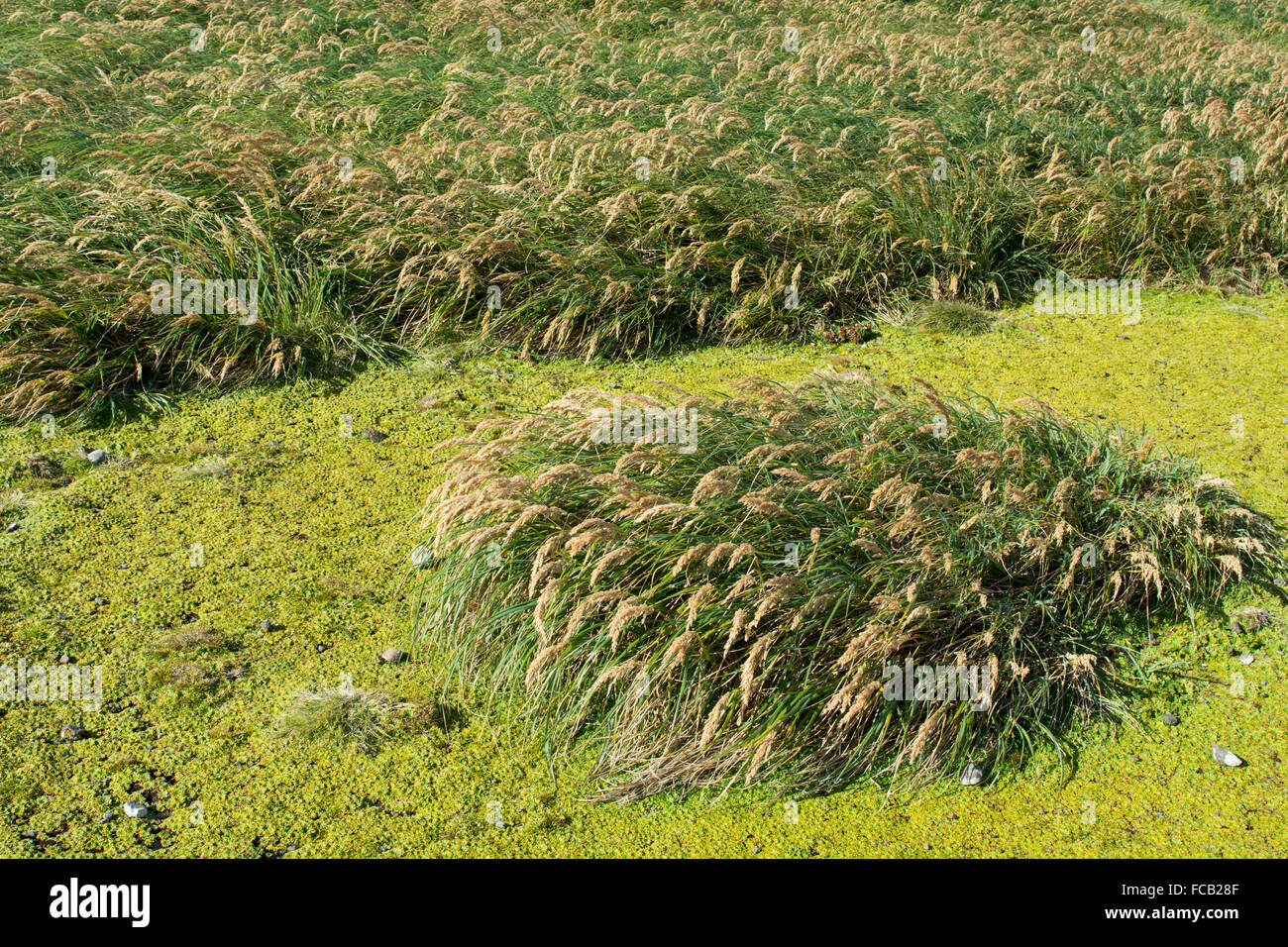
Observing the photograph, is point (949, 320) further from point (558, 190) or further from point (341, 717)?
point (341, 717)

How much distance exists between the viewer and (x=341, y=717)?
4.41 m

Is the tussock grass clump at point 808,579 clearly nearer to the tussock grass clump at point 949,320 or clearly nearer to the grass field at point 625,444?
the grass field at point 625,444

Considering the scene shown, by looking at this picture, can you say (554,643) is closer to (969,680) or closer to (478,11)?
(969,680)

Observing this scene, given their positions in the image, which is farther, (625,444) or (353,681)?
(625,444)

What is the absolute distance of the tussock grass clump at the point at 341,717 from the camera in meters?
4.34

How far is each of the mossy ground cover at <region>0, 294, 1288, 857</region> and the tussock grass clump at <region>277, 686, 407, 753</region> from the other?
0.05m

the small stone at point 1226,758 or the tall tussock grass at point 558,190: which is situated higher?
the tall tussock grass at point 558,190

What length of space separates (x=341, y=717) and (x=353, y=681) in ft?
0.90

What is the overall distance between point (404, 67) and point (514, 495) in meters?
6.72

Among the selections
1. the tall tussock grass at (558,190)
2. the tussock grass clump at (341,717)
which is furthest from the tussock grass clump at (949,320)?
the tussock grass clump at (341,717)

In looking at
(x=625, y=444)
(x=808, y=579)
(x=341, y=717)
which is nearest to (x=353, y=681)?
(x=341, y=717)

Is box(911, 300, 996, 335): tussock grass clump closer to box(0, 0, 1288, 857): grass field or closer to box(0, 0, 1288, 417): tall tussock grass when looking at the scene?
box(0, 0, 1288, 857): grass field

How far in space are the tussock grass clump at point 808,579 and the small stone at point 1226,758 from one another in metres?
0.34

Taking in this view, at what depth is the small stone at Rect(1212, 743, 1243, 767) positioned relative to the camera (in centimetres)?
427
